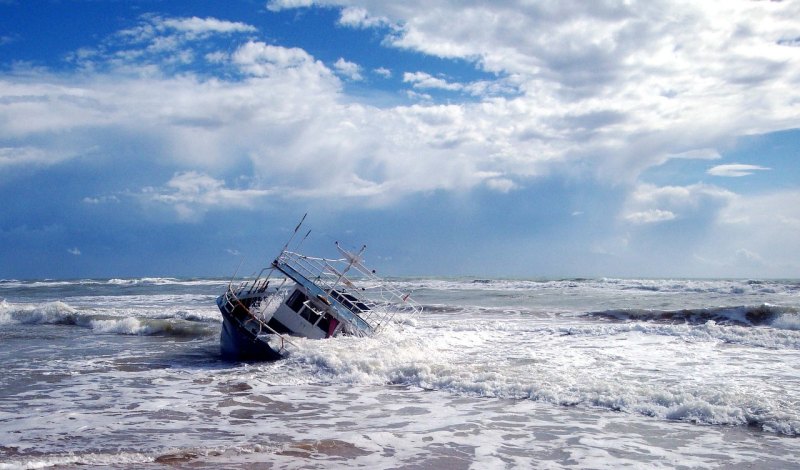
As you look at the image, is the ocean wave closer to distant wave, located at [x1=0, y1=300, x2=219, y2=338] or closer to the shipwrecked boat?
the shipwrecked boat

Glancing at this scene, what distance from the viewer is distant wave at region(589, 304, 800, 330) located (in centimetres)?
2458

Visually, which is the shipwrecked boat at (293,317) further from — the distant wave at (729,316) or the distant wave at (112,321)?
the distant wave at (729,316)

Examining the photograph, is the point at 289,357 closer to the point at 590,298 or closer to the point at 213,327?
the point at 213,327

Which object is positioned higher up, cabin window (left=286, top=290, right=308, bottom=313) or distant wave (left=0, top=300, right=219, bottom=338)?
cabin window (left=286, top=290, right=308, bottom=313)

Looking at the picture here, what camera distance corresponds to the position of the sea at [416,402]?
8.62 m

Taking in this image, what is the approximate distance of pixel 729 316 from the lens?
2648cm

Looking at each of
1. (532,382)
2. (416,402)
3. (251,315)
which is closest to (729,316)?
(532,382)

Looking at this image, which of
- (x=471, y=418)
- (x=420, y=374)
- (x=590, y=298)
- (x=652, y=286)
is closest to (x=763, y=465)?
(x=471, y=418)

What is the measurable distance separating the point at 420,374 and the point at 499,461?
545 centimetres

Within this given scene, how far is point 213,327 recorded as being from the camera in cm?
2498

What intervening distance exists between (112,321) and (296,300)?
42.7 ft

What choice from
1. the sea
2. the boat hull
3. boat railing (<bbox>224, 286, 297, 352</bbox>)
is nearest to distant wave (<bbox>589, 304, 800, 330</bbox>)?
the sea

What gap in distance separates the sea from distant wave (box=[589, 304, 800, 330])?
4289 mm

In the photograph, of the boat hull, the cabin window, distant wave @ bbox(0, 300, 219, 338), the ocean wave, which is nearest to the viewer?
the ocean wave
